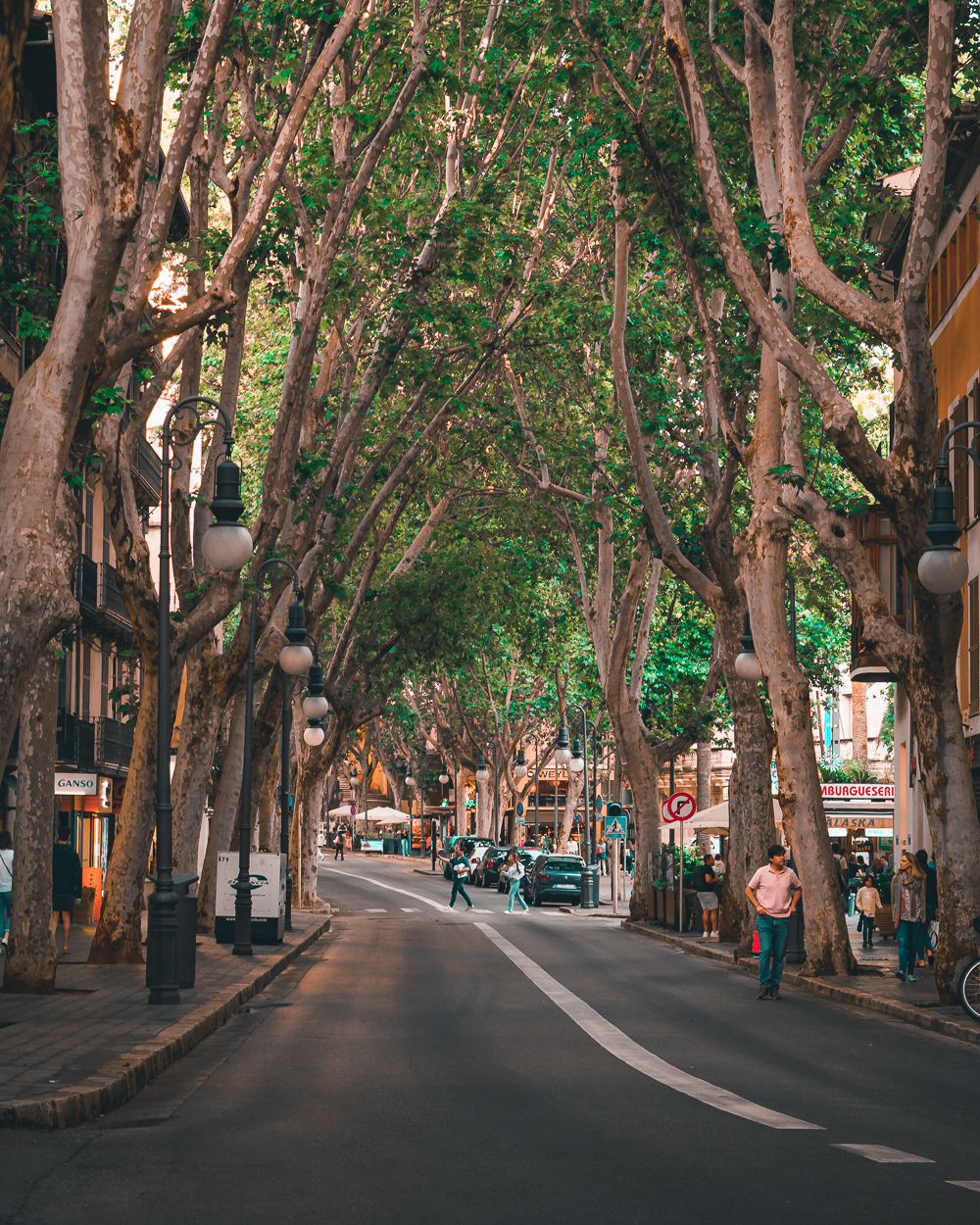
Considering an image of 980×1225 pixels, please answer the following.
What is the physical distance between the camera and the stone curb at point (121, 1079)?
9234 mm

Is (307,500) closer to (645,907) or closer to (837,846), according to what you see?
(645,907)

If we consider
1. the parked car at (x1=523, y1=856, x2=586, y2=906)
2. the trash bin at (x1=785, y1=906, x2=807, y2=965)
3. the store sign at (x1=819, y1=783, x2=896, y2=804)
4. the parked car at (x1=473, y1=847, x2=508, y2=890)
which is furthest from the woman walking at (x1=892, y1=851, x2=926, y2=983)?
the parked car at (x1=473, y1=847, x2=508, y2=890)

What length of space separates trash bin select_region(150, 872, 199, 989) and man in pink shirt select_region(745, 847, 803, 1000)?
612 centimetres

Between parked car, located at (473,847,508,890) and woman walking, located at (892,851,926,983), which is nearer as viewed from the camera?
woman walking, located at (892,851,926,983)

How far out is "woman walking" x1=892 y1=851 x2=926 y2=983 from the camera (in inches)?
835

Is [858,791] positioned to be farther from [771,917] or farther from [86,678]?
[771,917]

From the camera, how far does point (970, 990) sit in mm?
16406

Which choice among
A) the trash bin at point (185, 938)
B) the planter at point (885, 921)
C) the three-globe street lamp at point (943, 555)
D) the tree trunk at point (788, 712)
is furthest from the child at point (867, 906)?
the trash bin at point (185, 938)

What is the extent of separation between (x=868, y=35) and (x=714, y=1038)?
13077mm

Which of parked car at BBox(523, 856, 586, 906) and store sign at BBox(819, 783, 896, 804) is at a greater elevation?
store sign at BBox(819, 783, 896, 804)

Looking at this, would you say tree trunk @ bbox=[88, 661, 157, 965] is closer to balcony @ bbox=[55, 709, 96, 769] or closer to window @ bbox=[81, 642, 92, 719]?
balcony @ bbox=[55, 709, 96, 769]

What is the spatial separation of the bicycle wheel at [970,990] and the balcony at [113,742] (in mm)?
27131

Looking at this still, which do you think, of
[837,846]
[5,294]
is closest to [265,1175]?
[5,294]

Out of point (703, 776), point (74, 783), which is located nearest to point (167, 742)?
point (74, 783)
